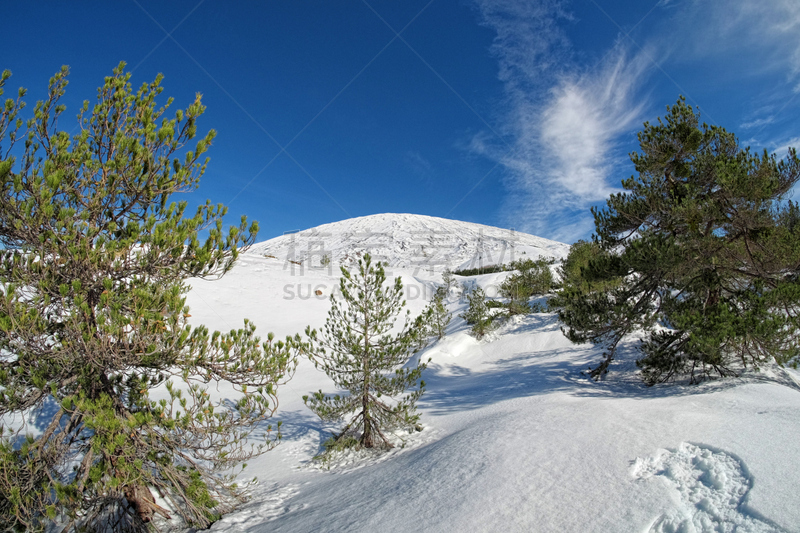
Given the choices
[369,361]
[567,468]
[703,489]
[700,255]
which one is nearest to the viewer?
[703,489]

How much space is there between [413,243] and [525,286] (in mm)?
44221

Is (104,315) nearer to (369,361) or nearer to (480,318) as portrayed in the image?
(369,361)

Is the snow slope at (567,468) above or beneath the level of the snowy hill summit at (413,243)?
beneath

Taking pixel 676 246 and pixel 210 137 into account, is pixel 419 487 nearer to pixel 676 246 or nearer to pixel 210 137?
pixel 210 137

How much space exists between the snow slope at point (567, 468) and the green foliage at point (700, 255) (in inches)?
26.3

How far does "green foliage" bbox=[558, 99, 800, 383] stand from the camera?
16.9ft

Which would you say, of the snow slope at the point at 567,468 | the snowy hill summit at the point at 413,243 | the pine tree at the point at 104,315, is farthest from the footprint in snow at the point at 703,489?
the snowy hill summit at the point at 413,243

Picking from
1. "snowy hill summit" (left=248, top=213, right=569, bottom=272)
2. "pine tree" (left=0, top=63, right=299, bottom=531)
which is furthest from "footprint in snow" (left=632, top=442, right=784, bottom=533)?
"snowy hill summit" (left=248, top=213, right=569, bottom=272)

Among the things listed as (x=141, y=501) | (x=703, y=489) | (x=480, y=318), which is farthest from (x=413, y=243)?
(x=703, y=489)

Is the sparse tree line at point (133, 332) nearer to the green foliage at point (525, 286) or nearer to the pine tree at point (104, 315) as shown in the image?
the pine tree at point (104, 315)

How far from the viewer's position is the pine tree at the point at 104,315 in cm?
289

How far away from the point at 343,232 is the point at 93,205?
62.0 m

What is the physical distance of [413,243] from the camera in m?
58.9

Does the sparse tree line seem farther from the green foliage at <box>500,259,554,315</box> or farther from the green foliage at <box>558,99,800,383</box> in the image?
the green foliage at <box>500,259,554,315</box>
